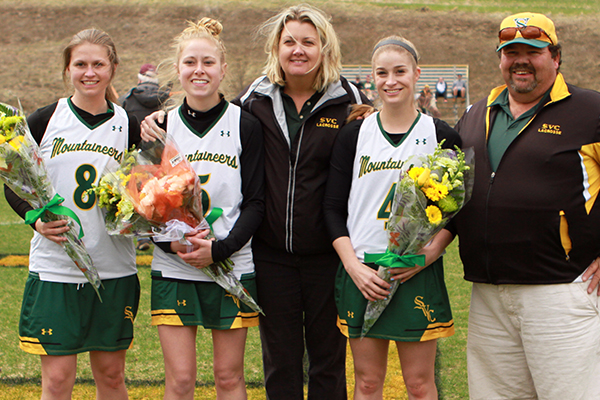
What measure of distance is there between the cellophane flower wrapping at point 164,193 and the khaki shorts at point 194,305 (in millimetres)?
60

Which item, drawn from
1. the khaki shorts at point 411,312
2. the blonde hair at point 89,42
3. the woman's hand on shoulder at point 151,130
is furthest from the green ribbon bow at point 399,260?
the blonde hair at point 89,42

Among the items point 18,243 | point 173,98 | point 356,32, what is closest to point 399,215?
point 173,98

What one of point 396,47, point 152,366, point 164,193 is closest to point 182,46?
point 164,193

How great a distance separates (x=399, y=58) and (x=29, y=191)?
171cm

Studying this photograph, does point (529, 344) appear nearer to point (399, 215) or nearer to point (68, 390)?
point (399, 215)

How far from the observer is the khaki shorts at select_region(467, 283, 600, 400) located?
2.45m

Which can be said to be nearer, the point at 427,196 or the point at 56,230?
the point at 427,196

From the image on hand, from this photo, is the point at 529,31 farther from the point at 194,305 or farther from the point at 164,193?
the point at 194,305

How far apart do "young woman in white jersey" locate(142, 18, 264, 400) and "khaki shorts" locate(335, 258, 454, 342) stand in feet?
1.61

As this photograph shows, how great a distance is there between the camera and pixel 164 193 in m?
2.41

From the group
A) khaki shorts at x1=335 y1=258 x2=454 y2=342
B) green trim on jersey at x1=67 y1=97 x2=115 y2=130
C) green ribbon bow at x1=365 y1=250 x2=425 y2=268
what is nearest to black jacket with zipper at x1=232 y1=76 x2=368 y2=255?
khaki shorts at x1=335 y1=258 x2=454 y2=342

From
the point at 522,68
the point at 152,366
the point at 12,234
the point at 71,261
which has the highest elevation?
the point at 522,68

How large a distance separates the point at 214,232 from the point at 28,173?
830 millimetres

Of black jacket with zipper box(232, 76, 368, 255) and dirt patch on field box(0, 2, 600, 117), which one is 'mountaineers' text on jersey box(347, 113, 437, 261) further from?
dirt patch on field box(0, 2, 600, 117)
